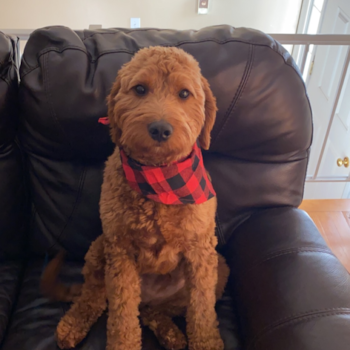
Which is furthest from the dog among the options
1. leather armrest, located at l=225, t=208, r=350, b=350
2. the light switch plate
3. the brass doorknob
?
the light switch plate

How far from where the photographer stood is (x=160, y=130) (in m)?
0.80

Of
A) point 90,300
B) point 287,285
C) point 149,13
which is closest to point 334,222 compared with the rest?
point 287,285

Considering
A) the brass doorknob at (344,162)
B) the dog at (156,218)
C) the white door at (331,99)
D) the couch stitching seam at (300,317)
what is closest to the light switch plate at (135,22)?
the white door at (331,99)

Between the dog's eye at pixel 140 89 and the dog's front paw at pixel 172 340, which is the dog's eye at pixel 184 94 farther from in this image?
the dog's front paw at pixel 172 340

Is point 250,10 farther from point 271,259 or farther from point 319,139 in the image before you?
point 271,259

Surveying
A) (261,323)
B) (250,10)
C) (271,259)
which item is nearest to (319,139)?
(250,10)

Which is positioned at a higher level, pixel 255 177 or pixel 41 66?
pixel 41 66

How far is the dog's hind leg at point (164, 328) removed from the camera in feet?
3.55

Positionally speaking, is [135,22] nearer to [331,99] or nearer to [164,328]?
[331,99]

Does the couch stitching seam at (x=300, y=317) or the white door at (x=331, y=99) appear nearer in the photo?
the couch stitching seam at (x=300, y=317)

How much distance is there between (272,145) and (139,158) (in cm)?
52

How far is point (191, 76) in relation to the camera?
0.91 m

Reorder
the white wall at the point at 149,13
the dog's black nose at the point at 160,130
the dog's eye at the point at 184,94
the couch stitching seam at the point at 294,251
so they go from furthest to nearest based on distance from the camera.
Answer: the white wall at the point at 149,13 < the couch stitching seam at the point at 294,251 < the dog's eye at the point at 184,94 < the dog's black nose at the point at 160,130

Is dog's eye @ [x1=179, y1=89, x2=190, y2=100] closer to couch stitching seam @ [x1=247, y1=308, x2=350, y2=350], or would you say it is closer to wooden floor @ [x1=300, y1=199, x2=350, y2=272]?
couch stitching seam @ [x1=247, y1=308, x2=350, y2=350]
